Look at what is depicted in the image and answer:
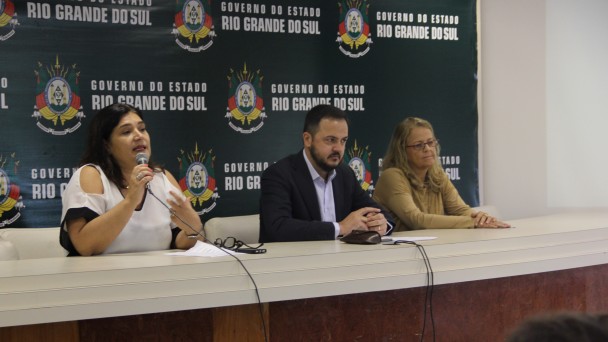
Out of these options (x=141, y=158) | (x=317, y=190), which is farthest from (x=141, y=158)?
(x=317, y=190)

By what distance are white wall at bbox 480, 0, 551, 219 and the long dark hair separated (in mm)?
2631

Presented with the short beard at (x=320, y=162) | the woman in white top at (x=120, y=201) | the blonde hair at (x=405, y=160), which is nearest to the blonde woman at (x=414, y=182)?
the blonde hair at (x=405, y=160)

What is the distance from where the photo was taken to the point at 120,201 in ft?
8.82

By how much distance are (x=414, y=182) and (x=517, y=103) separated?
5.06ft

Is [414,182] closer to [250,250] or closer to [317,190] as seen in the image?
[317,190]

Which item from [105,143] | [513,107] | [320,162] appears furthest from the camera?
[513,107]

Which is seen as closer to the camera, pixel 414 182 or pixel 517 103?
pixel 414 182

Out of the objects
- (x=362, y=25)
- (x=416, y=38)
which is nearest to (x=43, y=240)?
(x=362, y=25)

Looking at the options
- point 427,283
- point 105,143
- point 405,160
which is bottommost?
point 427,283

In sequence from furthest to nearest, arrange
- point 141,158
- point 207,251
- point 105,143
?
point 105,143 → point 141,158 → point 207,251

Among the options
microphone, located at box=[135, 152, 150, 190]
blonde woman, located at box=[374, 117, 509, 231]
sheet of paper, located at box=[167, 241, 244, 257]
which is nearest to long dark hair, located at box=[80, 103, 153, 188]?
microphone, located at box=[135, 152, 150, 190]

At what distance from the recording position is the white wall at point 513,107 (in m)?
4.68

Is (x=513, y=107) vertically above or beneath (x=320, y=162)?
above

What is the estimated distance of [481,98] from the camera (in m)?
4.66
